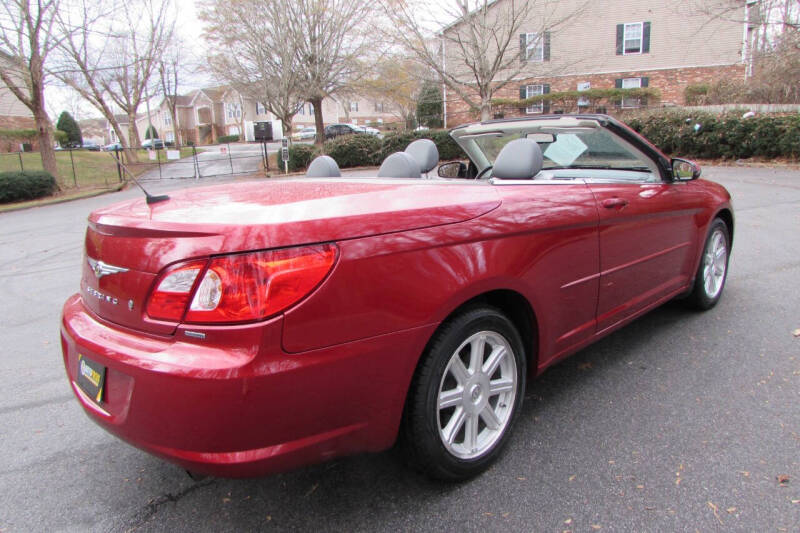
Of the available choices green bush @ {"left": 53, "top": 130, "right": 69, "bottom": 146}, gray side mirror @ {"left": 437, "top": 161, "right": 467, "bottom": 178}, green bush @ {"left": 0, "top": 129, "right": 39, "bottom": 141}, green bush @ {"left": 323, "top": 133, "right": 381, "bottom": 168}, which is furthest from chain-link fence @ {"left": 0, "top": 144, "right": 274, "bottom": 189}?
gray side mirror @ {"left": 437, "top": 161, "right": 467, "bottom": 178}

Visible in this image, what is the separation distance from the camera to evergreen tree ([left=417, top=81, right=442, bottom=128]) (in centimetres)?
3173

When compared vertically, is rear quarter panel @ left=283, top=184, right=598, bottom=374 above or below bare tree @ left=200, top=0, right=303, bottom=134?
below

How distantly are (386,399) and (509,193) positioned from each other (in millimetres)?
1096

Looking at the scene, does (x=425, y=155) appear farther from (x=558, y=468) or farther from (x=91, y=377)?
(x=91, y=377)

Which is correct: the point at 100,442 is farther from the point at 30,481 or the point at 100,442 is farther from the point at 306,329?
the point at 306,329

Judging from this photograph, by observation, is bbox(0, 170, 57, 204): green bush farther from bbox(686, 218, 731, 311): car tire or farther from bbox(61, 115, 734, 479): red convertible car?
bbox(686, 218, 731, 311): car tire

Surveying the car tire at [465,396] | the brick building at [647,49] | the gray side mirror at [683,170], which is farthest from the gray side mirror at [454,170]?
the brick building at [647,49]

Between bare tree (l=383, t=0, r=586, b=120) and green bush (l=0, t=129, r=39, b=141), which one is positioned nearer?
bare tree (l=383, t=0, r=586, b=120)

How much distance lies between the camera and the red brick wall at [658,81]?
28.7 m

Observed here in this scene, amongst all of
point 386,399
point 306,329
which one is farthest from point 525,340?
point 306,329

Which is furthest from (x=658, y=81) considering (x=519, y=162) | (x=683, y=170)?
(x=519, y=162)

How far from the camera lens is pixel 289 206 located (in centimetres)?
191

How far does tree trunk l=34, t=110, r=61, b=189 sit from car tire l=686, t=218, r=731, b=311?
20.5 meters

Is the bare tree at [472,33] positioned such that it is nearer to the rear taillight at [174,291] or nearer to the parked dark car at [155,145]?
the rear taillight at [174,291]
